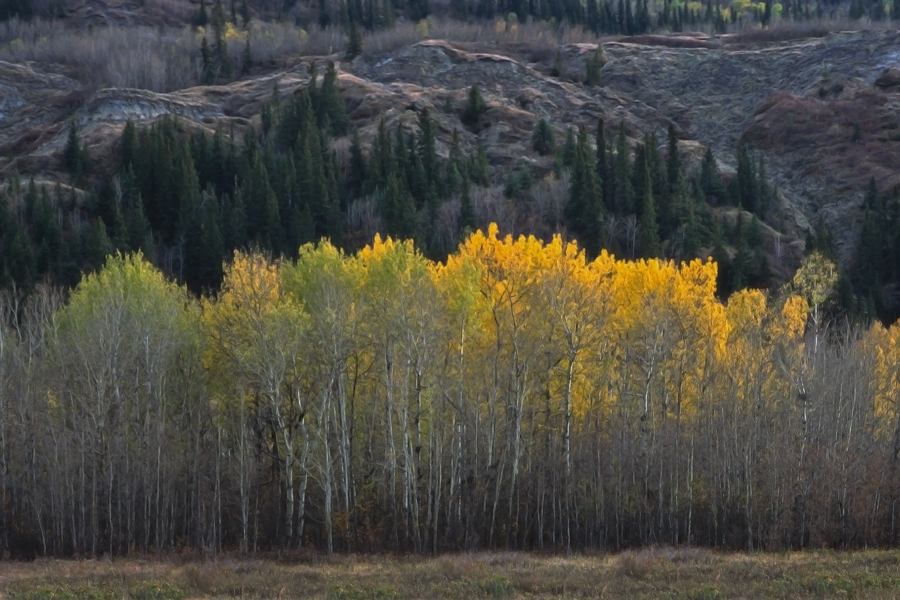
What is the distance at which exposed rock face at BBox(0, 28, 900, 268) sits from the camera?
116312mm

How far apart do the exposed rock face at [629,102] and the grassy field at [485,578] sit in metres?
72.0

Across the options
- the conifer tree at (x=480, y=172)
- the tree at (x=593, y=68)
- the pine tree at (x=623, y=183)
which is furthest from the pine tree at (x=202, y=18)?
the pine tree at (x=623, y=183)

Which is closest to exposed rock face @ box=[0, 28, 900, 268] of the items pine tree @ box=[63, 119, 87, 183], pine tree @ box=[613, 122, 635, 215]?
pine tree @ box=[63, 119, 87, 183]

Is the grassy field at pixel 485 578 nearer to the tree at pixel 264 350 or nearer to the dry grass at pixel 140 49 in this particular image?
the tree at pixel 264 350

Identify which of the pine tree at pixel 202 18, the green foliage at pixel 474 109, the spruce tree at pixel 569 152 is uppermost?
the pine tree at pixel 202 18

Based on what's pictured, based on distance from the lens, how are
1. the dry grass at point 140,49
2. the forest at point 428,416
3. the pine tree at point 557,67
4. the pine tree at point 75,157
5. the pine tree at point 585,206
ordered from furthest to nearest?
the dry grass at point 140,49
the pine tree at point 557,67
the pine tree at point 75,157
the pine tree at point 585,206
the forest at point 428,416

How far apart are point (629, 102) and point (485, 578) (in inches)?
4758

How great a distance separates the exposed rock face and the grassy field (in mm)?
71971

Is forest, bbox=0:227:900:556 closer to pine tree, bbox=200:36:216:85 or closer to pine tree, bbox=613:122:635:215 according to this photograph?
pine tree, bbox=613:122:635:215

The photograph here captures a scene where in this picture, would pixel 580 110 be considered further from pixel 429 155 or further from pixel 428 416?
pixel 428 416

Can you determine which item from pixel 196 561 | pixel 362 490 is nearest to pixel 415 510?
pixel 362 490

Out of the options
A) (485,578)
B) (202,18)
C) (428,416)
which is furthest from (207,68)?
(485,578)

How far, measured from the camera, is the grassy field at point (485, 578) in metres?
29.4

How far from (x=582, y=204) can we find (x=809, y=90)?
6311 centimetres
